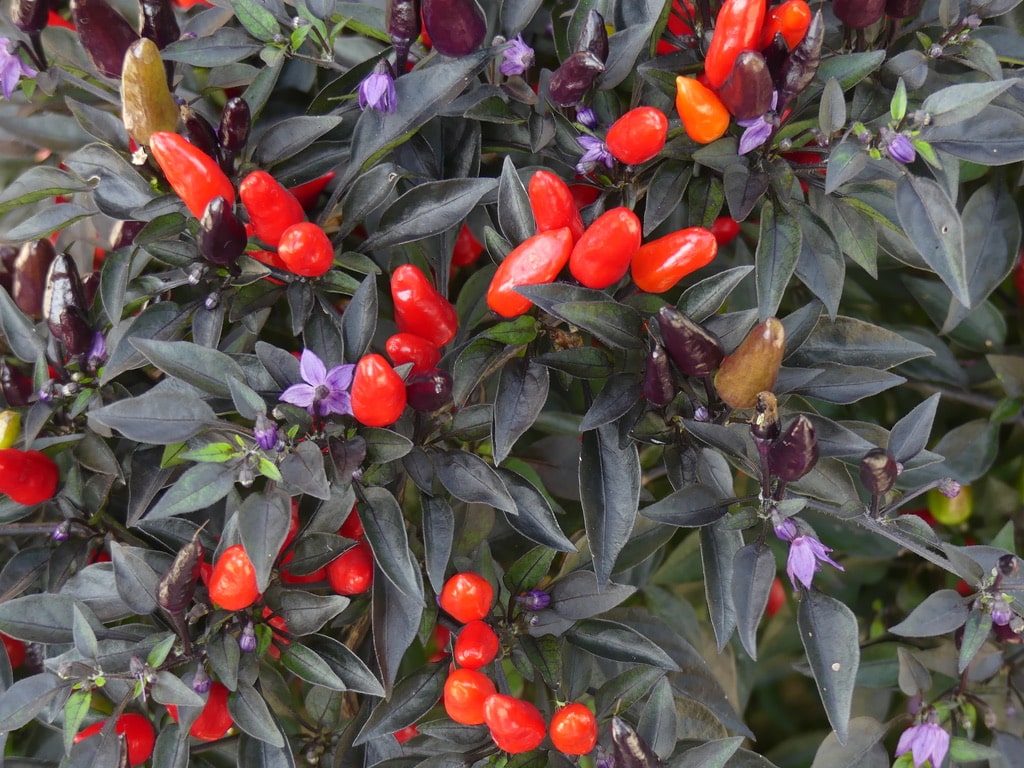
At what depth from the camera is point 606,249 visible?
0.67m

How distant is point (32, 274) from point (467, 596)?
1.76 feet

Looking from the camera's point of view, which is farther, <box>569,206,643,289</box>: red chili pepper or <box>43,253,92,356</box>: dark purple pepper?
<box>43,253,92,356</box>: dark purple pepper

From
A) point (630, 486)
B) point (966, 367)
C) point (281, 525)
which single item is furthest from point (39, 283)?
point (966, 367)

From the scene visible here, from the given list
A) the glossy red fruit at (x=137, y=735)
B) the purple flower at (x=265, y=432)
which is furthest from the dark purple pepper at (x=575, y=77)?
the glossy red fruit at (x=137, y=735)

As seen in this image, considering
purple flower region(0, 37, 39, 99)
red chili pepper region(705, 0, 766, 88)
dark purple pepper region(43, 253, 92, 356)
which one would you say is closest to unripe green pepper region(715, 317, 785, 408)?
red chili pepper region(705, 0, 766, 88)

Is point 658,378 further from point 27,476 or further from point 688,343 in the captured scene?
point 27,476

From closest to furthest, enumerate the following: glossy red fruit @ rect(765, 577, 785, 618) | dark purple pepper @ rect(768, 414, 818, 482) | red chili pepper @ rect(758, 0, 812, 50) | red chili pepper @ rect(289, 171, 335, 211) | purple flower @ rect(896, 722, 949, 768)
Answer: dark purple pepper @ rect(768, 414, 818, 482) < red chili pepper @ rect(758, 0, 812, 50) < purple flower @ rect(896, 722, 949, 768) < red chili pepper @ rect(289, 171, 335, 211) < glossy red fruit @ rect(765, 577, 785, 618)

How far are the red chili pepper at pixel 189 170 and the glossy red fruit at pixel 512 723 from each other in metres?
0.43

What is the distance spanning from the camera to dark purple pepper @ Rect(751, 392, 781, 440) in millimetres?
630

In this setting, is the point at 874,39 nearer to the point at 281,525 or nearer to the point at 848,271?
the point at 848,271

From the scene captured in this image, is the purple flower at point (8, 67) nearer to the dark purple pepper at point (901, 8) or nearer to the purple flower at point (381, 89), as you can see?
the purple flower at point (381, 89)

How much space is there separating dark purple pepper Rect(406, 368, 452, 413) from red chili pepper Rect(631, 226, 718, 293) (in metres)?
0.18

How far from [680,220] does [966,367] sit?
0.49 meters

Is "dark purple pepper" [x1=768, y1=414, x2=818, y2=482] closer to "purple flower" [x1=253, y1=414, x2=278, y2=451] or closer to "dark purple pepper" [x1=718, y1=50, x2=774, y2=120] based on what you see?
"dark purple pepper" [x1=718, y1=50, x2=774, y2=120]
